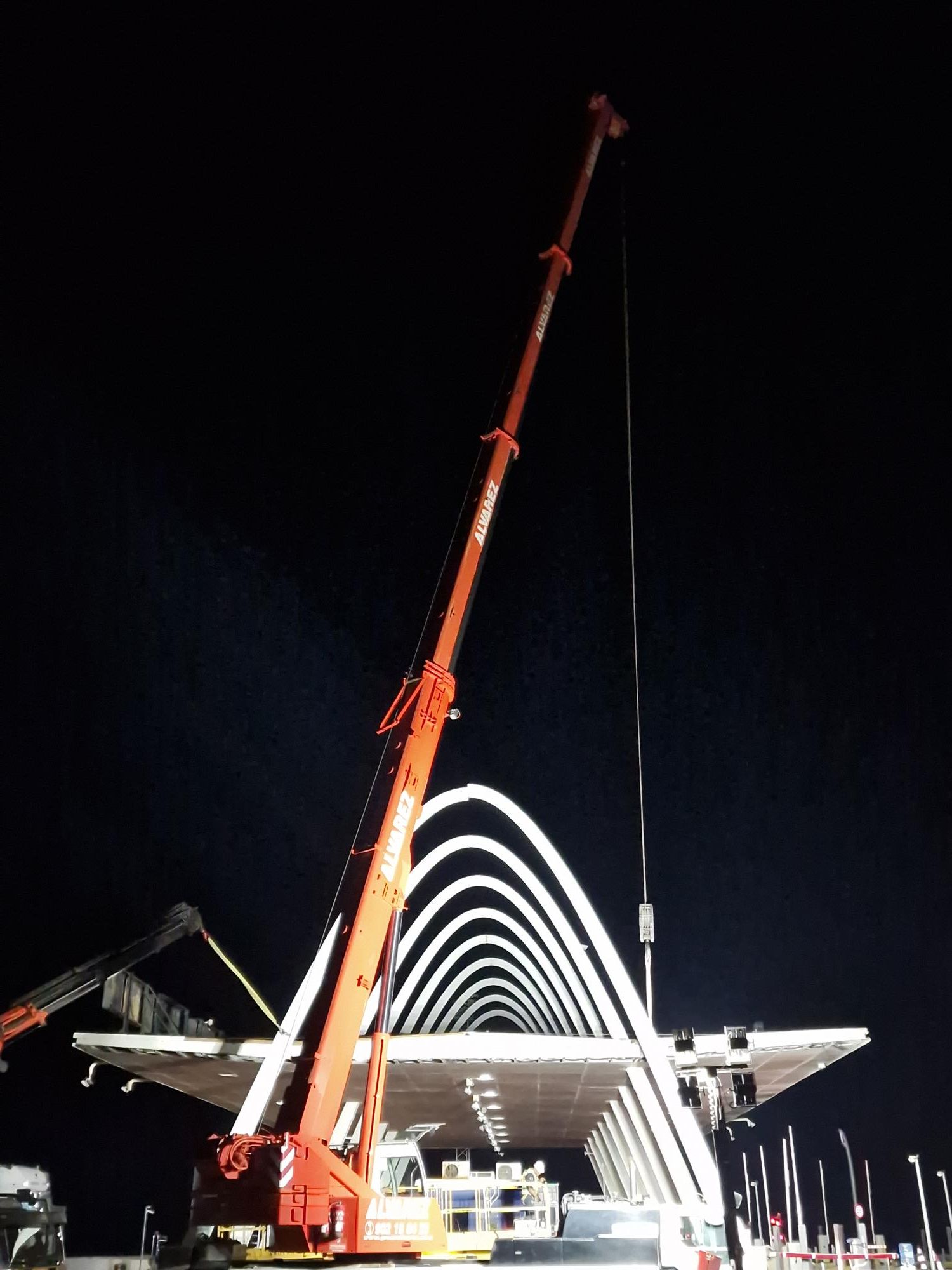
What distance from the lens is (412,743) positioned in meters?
14.2

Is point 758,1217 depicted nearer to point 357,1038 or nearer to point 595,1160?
point 595,1160

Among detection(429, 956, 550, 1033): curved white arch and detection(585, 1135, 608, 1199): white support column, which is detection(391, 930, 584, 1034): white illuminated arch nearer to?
detection(429, 956, 550, 1033): curved white arch

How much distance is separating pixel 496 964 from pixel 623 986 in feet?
108

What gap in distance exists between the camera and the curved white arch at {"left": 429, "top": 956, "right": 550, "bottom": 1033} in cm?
5516

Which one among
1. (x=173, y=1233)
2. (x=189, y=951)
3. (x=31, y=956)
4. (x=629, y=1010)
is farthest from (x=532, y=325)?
(x=173, y=1233)

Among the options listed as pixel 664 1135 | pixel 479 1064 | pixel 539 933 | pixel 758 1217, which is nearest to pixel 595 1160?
pixel 758 1217

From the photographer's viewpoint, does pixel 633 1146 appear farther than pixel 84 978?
Yes

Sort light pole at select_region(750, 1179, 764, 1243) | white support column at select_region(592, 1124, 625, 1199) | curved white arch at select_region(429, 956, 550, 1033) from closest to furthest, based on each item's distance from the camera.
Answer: white support column at select_region(592, 1124, 625, 1199) → curved white arch at select_region(429, 956, 550, 1033) → light pole at select_region(750, 1179, 764, 1243)

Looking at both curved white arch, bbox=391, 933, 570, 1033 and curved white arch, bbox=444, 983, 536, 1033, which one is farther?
curved white arch, bbox=444, 983, 536, 1033

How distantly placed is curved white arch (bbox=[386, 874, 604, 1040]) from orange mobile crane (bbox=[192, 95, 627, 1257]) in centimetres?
1496

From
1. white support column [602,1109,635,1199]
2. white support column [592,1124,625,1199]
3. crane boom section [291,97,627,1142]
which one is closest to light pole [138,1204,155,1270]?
white support column [602,1109,635,1199]

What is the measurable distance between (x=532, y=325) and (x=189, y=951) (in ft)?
177

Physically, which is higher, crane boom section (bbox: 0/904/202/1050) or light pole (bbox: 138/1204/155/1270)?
crane boom section (bbox: 0/904/202/1050)

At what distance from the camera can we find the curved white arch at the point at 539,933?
32.3 meters
